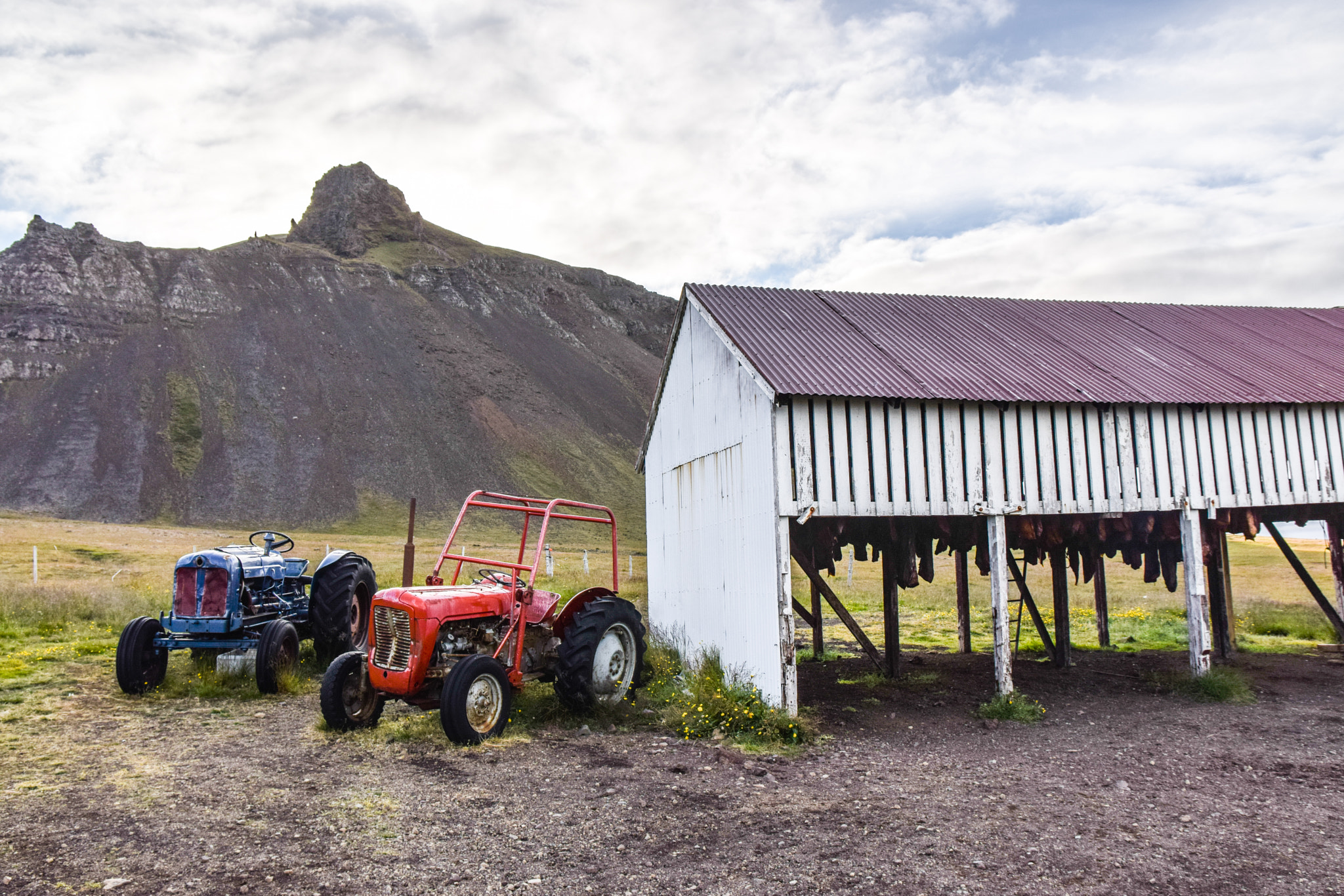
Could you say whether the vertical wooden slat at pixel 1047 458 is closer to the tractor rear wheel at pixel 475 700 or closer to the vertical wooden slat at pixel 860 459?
the vertical wooden slat at pixel 860 459

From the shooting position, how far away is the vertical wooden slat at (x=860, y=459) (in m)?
10.9

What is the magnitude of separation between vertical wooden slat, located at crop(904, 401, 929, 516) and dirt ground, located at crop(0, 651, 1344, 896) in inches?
106

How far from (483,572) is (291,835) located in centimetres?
481

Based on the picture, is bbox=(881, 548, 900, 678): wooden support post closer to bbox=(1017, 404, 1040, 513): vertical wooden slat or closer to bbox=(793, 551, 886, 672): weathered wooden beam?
bbox=(793, 551, 886, 672): weathered wooden beam

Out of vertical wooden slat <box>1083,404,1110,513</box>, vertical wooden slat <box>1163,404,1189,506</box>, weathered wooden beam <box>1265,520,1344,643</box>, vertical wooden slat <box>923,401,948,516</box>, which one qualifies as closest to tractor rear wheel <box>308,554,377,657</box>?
vertical wooden slat <box>923,401,948,516</box>

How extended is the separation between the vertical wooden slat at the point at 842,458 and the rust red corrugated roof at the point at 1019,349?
345mm

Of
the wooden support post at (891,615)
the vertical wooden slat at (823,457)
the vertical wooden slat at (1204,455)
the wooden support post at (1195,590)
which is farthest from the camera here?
the wooden support post at (891,615)

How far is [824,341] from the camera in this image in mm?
12555

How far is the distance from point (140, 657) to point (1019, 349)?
514 inches

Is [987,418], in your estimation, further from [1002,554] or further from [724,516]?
[724,516]

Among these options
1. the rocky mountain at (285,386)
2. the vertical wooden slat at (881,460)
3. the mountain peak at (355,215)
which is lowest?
the vertical wooden slat at (881,460)

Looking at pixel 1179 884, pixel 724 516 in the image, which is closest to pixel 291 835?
pixel 1179 884

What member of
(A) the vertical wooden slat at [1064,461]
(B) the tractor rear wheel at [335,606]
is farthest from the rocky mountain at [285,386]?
(A) the vertical wooden slat at [1064,461]

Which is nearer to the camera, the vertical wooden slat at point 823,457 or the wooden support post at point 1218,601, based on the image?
the vertical wooden slat at point 823,457
